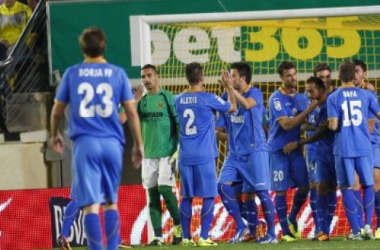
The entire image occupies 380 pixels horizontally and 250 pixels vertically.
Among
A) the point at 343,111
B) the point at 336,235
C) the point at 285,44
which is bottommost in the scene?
the point at 336,235

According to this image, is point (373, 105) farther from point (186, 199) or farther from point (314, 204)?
point (186, 199)

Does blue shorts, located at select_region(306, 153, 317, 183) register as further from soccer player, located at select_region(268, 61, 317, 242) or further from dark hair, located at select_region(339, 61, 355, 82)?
dark hair, located at select_region(339, 61, 355, 82)

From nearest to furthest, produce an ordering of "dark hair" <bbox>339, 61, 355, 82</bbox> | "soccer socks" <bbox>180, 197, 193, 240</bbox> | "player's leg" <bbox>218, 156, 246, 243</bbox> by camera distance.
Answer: "dark hair" <bbox>339, 61, 355, 82</bbox>
"soccer socks" <bbox>180, 197, 193, 240</bbox>
"player's leg" <bbox>218, 156, 246, 243</bbox>

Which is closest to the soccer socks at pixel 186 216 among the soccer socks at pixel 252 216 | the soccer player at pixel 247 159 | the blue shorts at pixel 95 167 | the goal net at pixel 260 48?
the soccer player at pixel 247 159

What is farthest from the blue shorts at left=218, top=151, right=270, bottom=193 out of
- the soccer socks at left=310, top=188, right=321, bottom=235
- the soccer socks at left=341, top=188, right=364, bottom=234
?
the soccer socks at left=341, top=188, right=364, bottom=234

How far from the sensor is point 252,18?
49.4ft

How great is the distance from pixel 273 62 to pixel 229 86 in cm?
444

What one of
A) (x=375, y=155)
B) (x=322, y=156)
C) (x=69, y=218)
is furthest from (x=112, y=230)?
(x=375, y=155)

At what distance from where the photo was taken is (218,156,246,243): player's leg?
1396 centimetres

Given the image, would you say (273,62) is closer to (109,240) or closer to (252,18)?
(252,18)

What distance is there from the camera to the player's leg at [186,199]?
13.5 meters

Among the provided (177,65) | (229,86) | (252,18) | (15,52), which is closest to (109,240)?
(229,86)

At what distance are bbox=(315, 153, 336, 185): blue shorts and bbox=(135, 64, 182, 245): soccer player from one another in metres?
1.67

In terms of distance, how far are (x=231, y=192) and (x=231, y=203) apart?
0.42 ft
